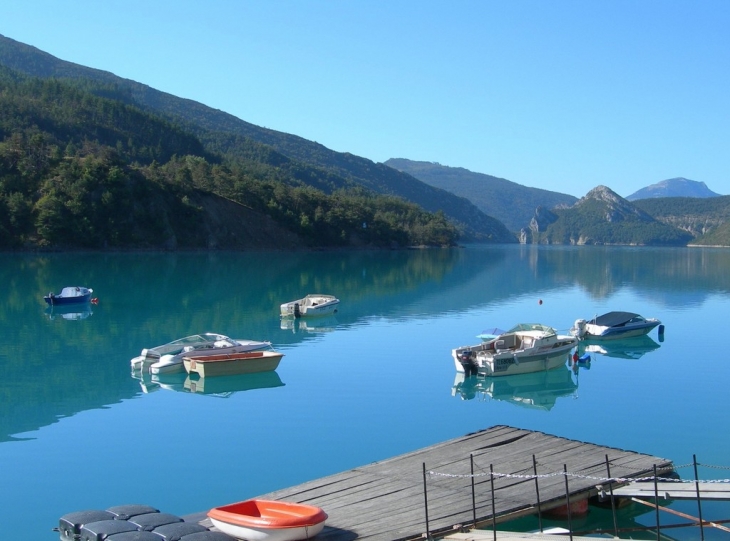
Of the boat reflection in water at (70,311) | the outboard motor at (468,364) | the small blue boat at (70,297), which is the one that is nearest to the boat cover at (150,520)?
the outboard motor at (468,364)

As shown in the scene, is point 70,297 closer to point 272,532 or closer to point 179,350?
point 179,350

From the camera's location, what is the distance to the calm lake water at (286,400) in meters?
16.8

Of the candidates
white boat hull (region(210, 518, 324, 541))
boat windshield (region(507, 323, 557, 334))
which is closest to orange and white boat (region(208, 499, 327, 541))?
white boat hull (region(210, 518, 324, 541))

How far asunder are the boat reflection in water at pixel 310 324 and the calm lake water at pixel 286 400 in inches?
7.3

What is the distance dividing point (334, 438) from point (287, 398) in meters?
5.34

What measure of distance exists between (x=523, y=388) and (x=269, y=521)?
18.3m

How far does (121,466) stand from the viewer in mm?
17453

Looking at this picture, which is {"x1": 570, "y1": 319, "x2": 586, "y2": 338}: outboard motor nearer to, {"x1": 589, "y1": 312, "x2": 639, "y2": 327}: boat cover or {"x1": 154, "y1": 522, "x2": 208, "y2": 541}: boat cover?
{"x1": 589, "y1": 312, "x2": 639, "y2": 327}: boat cover

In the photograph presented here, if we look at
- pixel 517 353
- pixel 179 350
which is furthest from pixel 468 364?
pixel 179 350

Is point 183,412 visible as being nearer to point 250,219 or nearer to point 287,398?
point 287,398

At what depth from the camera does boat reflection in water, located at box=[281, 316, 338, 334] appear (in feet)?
137

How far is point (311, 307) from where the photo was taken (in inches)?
1828

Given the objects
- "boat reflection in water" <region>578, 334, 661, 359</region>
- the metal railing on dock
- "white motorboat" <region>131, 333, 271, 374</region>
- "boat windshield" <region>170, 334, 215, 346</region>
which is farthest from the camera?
"boat reflection in water" <region>578, 334, 661, 359</region>

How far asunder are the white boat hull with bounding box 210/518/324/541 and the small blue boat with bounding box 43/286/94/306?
40075 millimetres
